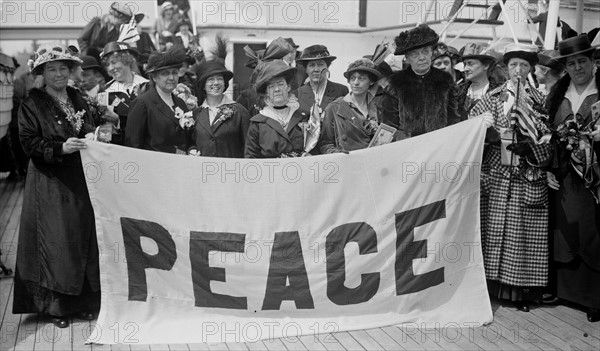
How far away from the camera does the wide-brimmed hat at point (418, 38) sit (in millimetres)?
6023

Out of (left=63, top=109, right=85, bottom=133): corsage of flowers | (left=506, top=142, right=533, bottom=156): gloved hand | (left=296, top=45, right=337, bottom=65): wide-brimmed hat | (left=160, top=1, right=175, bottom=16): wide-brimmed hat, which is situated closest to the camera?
(left=63, top=109, right=85, bottom=133): corsage of flowers

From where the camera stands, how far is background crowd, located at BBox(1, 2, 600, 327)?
18.6 feet

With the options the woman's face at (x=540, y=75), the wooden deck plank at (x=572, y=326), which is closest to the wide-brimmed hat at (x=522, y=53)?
the wooden deck plank at (x=572, y=326)

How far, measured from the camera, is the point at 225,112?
20.0 ft

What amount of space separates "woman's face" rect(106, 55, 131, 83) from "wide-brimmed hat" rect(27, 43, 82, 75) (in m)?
2.07

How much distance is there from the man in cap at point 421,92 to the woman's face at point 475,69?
1.20m

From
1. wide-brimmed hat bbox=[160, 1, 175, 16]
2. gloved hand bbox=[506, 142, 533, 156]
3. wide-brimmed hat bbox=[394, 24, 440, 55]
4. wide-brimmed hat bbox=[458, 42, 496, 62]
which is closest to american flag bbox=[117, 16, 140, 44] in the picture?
wide-brimmed hat bbox=[160, 1, 175, 16]

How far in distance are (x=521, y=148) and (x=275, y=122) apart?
1950 millimetres

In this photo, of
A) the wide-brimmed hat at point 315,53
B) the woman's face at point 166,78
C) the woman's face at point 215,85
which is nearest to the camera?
the woman's face at point 166,78

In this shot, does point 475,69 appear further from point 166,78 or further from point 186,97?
point 166,78

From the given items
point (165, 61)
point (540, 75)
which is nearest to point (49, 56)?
point (165, 61)

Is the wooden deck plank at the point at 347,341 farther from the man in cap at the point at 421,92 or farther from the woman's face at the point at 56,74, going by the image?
the woman's face at the point at 56,74

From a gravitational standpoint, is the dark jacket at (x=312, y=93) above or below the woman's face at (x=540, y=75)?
below

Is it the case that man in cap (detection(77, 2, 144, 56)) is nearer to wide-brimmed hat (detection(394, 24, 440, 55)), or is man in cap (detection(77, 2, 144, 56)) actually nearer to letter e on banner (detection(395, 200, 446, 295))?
wide-brimmed hat (detection(394, 24, 440, 55))
